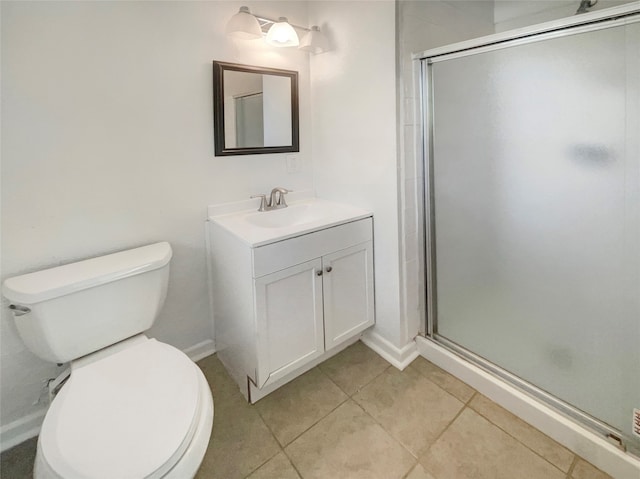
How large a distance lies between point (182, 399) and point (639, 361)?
5.00ft

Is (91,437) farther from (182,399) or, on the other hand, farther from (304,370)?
(304,370)

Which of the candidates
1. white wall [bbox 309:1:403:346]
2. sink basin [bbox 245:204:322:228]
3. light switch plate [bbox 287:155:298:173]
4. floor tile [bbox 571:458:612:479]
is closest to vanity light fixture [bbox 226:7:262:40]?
white wall [bbox 309:1:403:346]

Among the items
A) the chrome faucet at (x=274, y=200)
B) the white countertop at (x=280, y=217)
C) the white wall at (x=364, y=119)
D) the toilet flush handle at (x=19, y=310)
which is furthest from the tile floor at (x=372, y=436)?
the chrome faucet at (x=274, y=200)

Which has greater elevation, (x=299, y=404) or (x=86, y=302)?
(x=86, y=302)

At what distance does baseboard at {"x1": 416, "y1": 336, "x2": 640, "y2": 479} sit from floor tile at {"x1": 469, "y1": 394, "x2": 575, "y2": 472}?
0.9 inches

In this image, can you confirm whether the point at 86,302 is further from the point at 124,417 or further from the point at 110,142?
the point at 110,142

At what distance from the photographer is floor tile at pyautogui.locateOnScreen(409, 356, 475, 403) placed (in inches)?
61.9

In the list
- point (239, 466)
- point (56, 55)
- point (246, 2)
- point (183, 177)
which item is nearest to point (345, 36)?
point (246, 2)

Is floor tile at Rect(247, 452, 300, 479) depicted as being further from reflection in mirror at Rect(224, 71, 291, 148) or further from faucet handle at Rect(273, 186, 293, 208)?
reflection in mirror at Rect(224, 71, 291, 148)

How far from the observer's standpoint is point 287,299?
149 centimetres

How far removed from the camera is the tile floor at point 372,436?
4.03 ft

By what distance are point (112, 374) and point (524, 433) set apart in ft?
5.17

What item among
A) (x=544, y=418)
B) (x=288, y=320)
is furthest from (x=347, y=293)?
(x=544, y=418)

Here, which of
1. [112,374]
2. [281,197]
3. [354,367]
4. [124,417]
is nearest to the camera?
[124,417]
